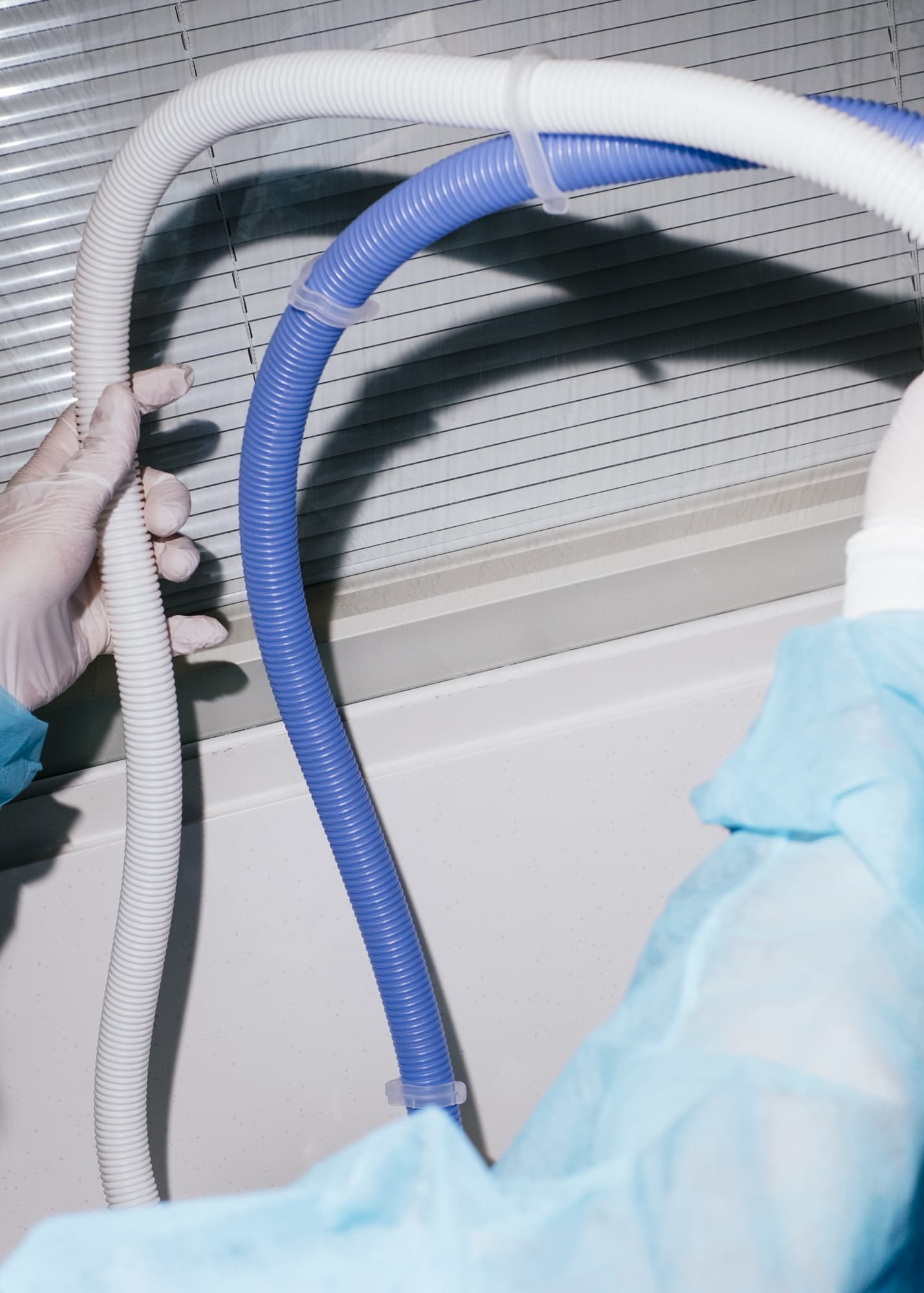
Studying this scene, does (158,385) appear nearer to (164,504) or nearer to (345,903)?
(164,504)

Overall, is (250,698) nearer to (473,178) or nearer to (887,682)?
(473,178)

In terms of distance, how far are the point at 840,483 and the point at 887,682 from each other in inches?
30.1

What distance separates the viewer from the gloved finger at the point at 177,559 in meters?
1.00

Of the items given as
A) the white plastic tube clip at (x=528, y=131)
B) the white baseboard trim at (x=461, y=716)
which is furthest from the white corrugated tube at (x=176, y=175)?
the white baseboard trim at (x=461, y=716)

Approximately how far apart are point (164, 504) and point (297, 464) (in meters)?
0.15

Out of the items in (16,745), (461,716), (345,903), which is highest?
(16,745)

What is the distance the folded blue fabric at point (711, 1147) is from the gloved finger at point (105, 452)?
65cm

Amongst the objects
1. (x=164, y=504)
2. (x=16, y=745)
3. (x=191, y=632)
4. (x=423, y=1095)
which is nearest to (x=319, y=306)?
(x=164, y=504)

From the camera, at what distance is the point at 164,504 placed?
99cm

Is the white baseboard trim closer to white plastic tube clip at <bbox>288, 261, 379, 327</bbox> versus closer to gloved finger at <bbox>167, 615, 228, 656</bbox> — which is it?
gloved finger at <bbox>167, 615, 228, 656</bbox>

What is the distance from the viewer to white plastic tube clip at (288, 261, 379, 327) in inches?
32.8

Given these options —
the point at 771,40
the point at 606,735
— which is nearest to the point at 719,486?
the point at 606,735

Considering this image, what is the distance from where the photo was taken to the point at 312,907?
49.3 inches

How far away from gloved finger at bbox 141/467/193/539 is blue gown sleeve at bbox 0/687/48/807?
22 centimetres
